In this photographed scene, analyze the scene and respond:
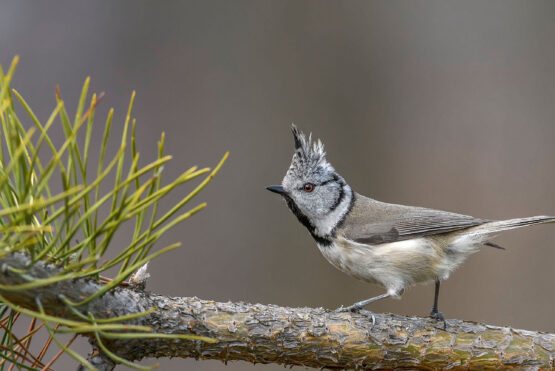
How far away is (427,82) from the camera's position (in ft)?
14.3

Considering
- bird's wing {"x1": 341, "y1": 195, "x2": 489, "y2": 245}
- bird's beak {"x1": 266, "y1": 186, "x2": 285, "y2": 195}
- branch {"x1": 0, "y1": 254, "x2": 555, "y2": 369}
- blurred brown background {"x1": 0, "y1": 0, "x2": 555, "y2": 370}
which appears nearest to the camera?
branch {"x1": 0, "y1": 254, "x2": 555, "y2": 369}

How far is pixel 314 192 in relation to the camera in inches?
125

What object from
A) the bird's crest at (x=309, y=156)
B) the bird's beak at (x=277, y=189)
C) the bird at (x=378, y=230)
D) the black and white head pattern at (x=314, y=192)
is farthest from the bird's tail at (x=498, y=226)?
the bird's beak at (x=277, y=189)

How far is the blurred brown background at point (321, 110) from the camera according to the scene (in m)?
3.90

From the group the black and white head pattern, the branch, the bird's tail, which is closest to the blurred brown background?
the black and white head pattern

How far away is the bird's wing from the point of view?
290cm

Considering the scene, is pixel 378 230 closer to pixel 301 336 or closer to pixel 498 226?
pixel 498 226

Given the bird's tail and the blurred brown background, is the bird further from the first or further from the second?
the blurred brown background

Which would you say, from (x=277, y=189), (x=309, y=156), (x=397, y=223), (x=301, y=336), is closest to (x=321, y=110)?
(x=309, y=156)

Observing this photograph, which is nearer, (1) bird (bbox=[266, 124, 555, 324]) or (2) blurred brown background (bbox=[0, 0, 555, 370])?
(1) bird (bbox=[266, 124, 555, 324])

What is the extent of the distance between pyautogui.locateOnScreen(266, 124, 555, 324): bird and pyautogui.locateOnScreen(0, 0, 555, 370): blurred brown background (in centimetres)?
91

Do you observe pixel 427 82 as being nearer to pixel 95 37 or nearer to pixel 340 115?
pixel 340 115

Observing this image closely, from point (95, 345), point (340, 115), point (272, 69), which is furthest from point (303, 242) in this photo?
point (95, 345)

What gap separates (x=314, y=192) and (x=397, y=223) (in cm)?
48
